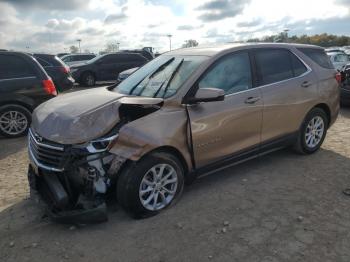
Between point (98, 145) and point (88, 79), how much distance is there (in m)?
15.7

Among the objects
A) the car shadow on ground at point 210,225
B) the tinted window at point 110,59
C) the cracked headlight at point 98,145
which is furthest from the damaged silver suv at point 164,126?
the tinted window at point 110,59

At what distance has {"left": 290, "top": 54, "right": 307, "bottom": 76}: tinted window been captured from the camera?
18.2 feet

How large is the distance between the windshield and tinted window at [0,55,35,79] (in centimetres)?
375

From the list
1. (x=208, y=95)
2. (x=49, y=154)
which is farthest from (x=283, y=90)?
Answer: (x=49, y=154)

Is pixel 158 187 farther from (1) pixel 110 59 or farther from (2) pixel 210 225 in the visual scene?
(1) pixel 110 59

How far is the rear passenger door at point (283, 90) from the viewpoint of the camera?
507cm

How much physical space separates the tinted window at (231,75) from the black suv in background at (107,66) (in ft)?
47.8

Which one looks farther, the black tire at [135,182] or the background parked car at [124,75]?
the background parked car at [124,75]

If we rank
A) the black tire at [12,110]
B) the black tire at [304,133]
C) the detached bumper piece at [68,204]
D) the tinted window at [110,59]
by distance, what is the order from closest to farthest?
the detached bumper piece at [68,204] → the black tire at [304,133] → the black tire at [12,110] → the tinted window at [110,59]

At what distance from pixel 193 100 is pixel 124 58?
612 inches

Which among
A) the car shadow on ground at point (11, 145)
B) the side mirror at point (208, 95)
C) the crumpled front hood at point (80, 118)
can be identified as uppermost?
the side mirror at point (208, 95)

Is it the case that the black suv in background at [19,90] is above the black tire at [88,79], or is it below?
above

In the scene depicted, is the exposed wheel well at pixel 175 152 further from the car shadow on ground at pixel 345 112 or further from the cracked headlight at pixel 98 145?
the car shadow on ground at pixel 345 112

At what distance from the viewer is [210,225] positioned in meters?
3.90
